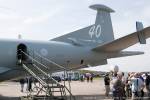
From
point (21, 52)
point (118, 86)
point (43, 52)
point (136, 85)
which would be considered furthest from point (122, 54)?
point (118, 86)

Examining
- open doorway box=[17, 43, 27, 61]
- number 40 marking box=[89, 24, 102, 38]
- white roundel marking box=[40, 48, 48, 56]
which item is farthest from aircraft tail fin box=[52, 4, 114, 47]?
open doorway box=[17, 43, 27, 61]

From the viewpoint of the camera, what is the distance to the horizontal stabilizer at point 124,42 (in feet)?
55.5

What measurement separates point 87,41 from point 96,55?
1620mm

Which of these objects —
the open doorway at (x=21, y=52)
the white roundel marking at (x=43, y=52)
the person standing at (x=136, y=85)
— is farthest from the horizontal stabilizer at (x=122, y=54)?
the person standing at (x=136, y=85)

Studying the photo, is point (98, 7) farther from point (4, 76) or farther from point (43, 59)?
point (4, 76)

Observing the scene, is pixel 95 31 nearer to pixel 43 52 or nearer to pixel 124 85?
pixel 43 52

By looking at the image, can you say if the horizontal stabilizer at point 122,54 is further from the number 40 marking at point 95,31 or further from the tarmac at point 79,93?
the tarmac at point 79,93

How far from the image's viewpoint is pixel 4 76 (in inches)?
676

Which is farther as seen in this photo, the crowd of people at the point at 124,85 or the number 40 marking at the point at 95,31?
the number 40 marking at the point at 95,31

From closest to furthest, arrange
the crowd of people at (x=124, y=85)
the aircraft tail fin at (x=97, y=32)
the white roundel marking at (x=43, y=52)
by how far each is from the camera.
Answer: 1. the crowd of people at (x=124, y=85)
2. the white roundel marking at (x=43, y=52)
3. the aircraft tail fin at (x=97, y=32)

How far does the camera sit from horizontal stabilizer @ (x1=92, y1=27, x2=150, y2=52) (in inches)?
666

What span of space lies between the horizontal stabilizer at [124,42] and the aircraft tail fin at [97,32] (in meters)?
1.64

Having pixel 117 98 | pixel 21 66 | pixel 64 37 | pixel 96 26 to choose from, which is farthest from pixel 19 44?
pixel 117 98

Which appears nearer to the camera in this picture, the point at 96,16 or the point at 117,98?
the point at 117,98
